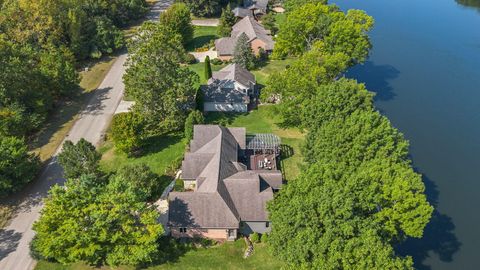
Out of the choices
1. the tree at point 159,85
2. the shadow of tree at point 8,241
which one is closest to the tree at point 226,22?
the tree at point 159,85

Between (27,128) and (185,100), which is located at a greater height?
(185,100)

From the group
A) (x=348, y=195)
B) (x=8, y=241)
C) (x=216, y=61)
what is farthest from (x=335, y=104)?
(x=8, y=241)

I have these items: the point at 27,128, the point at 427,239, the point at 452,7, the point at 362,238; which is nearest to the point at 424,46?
the point at 452,7

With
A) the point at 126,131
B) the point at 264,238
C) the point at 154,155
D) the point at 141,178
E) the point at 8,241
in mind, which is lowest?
the point at 8,241

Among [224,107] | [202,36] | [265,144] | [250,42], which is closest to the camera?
[265,144]

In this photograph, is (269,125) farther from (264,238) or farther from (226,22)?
(226,22)

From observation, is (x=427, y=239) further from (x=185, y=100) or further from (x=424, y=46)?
(x=424, y=46)
